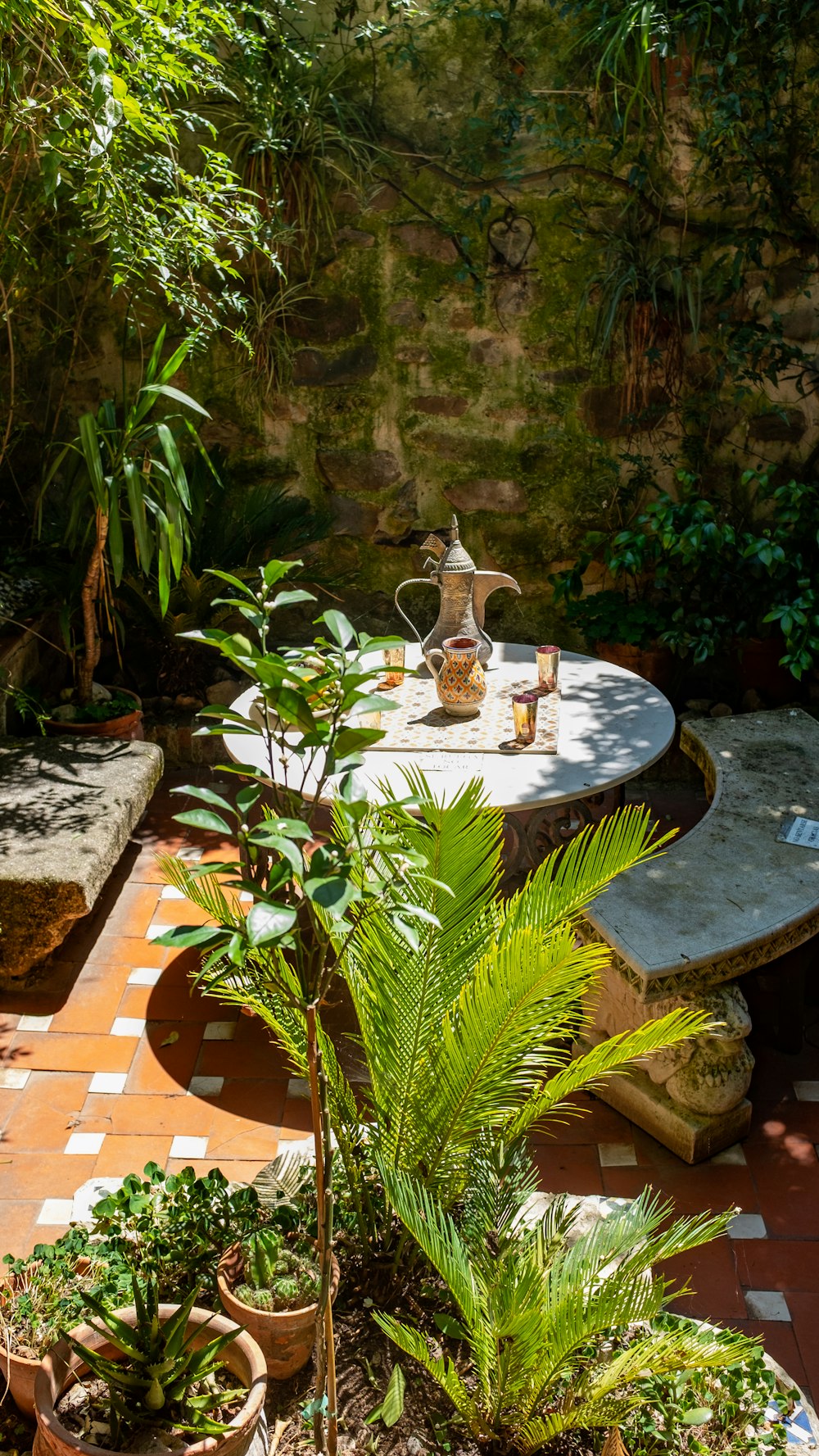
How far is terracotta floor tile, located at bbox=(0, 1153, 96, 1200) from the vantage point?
2.78 m

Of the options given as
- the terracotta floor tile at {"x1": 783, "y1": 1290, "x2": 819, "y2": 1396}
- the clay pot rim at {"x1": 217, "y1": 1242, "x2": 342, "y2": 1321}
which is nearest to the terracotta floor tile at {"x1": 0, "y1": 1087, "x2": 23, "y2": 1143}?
the clay pot rim at {"x1": 217, "y1": 1242, "x2": 342, "y2": 1321}

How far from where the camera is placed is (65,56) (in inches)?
143

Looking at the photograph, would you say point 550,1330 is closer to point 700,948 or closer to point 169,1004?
point 700,948

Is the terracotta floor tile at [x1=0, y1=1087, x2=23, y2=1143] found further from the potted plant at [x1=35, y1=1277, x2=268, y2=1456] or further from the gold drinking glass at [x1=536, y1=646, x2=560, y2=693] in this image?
the gold drinking glass at [x1=536, y1=646, x2=560, y2=693]

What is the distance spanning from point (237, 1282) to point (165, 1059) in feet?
4.27

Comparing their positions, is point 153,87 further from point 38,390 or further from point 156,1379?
point 156,1379

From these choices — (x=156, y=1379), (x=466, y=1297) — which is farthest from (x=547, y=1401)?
(x=156, y=1379)

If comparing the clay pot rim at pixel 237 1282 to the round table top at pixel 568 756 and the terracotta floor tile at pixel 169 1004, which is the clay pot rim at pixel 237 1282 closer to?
the round table top at pixel 568 756

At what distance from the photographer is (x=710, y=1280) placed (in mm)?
2568

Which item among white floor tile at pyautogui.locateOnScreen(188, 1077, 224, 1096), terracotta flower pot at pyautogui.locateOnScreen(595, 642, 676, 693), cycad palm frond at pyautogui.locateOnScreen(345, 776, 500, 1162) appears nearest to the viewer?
cycad palm frond at pyautogui.locateOnScreen(345, 776, 500, 1162)

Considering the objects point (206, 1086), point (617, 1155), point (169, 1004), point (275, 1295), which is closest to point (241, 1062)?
point (206, 1086)

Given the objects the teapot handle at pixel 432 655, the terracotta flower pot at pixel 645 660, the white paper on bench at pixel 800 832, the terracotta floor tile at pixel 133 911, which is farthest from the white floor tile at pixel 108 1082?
the terracotta flower pot at pixel 645 660

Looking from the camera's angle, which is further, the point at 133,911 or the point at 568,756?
the point at 133,911

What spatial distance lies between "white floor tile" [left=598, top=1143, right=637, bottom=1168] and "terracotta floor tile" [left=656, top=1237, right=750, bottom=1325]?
26 centimetres
